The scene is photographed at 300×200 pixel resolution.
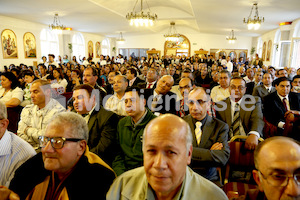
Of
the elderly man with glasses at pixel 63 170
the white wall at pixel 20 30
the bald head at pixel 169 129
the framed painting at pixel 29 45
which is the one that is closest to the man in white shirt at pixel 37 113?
the elderly man with glasses at pixel 63 170

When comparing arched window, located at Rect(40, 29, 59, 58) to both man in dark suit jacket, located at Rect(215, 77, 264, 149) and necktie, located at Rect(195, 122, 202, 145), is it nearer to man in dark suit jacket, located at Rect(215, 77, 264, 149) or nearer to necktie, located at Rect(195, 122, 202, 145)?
man in dark suit jacket, located at Rect(215, 77, 264, 149)

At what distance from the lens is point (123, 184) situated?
4.25ft

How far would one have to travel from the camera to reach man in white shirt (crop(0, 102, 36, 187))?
163cm

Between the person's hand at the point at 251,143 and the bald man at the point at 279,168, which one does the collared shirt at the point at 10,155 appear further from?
the person's hand at the point at 251,143

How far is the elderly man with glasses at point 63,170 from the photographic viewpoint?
137 cm

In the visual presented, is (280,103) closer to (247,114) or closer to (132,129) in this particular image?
(247,114)

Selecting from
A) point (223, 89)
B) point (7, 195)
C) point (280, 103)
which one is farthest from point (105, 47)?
point (7, 195)

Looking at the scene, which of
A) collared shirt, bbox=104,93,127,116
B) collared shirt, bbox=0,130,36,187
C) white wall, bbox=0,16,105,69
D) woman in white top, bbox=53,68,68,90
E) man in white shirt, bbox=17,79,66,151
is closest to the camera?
collared shirt, bbox=0,130,36,187

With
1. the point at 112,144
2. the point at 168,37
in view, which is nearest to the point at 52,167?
the point at 112,144

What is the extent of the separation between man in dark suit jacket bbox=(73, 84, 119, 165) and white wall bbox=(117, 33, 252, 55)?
2231 centimetres

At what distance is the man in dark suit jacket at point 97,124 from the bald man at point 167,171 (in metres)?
1.03

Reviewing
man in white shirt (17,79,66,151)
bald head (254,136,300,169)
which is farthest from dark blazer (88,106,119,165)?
bald head (254,136,300,169)

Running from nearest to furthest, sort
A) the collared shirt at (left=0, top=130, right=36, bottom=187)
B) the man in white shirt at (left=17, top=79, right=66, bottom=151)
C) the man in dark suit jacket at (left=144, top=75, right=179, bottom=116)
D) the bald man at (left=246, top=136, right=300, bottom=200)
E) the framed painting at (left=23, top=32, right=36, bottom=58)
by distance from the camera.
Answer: the bald man at (left=246, top=136, right=300, bottom=200) < the collared shirt at (left=0, top=130, right=36, bottom=187) < the man in white shirt at (left=17, top=79, right=66, bottom=151) < the man in dark suit jacket at (left=144, top=75, right=179, bottom=116) < the framed painting at (left=23, top=32, right=36, bottom=58)

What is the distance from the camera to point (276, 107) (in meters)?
3.74
